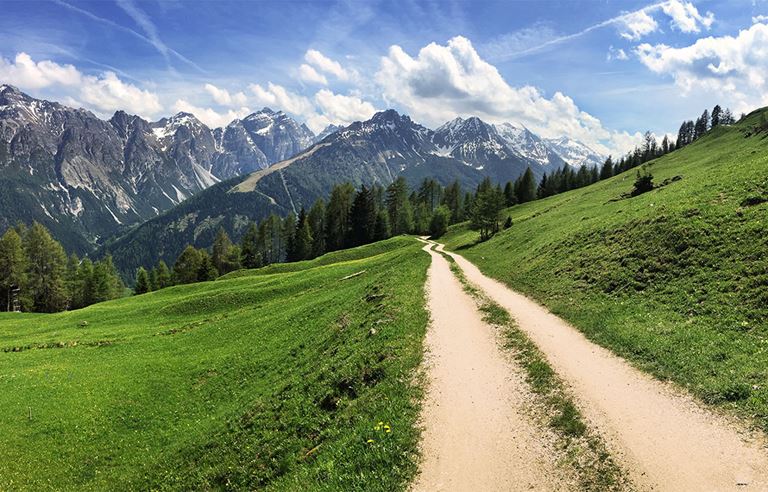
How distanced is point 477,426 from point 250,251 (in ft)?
390

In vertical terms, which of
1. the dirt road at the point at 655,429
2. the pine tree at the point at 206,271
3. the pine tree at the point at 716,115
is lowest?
the dirt road at the point at 655,429

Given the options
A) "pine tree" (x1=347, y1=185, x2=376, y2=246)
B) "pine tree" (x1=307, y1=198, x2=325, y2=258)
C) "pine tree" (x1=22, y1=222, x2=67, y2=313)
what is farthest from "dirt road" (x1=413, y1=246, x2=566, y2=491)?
"pine tree" (x1=22, y1=222, x2=67, y2=313)

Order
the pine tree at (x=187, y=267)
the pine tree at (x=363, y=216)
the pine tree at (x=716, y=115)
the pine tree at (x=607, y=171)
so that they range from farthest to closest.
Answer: the pine tree at (x=716, y=115), the pine tree at (x=607, y=171), the pine tree at (x=363, y=216), the pine tree at (x=187, y=267)

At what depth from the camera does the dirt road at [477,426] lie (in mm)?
11344

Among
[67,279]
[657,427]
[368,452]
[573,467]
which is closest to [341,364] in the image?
[368,452]

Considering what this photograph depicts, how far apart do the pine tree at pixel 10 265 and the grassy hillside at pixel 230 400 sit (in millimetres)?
58114

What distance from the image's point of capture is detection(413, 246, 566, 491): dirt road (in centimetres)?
1134

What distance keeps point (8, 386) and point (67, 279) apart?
97.2 m

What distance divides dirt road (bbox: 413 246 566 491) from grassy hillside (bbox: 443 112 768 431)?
6.23 metres

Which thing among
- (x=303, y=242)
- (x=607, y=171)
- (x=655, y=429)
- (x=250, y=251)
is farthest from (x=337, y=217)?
(x=655, y=429)

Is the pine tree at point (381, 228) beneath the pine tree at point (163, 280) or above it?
above

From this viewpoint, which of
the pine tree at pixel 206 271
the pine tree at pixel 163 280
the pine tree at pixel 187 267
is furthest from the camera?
the pine tree at pixel 163 280

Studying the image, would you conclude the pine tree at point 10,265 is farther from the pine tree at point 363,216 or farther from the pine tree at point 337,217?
the pine tree at point 363,216

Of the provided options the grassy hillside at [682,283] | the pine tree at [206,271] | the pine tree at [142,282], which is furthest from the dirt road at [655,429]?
the pine tree at [142,282]
